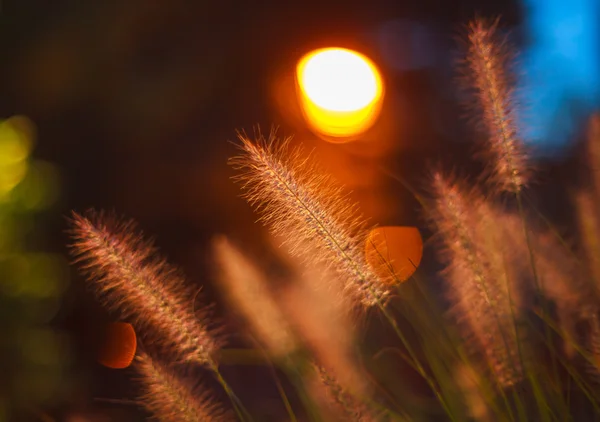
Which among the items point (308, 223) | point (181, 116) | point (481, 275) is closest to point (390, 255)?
point (481, 275)

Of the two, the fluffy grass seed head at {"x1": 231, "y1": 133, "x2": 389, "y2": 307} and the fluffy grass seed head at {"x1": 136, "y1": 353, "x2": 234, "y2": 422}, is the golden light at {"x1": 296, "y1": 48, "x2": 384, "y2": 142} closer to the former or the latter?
the fluffy grass seed head at {"x1": 231, "y1": 133, "x2": 389, "y2": 307}

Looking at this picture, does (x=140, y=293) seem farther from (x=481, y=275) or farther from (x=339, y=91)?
(x=339, y=91)

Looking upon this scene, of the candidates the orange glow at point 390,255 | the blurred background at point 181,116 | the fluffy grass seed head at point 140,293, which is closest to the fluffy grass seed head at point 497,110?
the orange glow at point 390,255

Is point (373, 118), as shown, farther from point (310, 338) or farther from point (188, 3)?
point (310, 338)

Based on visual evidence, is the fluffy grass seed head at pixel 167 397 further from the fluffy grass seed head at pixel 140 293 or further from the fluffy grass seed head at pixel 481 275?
the fluffy grass seed head at pixel 481 275

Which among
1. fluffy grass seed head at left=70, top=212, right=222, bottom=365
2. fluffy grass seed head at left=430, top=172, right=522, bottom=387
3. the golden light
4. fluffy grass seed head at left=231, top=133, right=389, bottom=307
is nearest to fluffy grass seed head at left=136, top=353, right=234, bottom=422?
fluffy grass seed head at left=70, top=212, right=222, bottom=365
